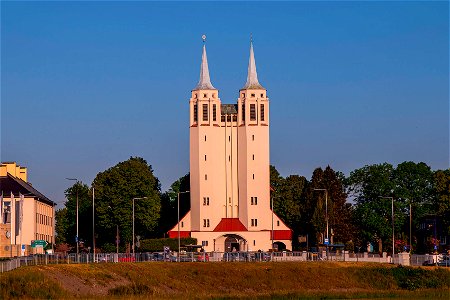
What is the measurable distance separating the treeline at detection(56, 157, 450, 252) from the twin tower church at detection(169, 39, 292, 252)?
595 centimetres

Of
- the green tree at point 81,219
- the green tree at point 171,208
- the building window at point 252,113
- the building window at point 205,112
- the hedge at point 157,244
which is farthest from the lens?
the green tree at point 171,208

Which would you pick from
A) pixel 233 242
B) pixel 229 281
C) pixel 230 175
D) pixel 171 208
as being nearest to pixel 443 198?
pixel 230 175

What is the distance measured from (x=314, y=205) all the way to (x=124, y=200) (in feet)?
90.6

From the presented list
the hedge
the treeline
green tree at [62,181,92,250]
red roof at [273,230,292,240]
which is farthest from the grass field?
green tree at [62,181,92,250]

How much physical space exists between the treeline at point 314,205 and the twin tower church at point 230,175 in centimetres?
595

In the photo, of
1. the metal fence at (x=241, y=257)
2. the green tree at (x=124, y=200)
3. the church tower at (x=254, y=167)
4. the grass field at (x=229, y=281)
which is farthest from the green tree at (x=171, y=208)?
the grass field at (x=229, y=281)

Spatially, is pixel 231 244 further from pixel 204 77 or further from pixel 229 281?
pixel 229 281

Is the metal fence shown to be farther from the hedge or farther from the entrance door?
the entrance door

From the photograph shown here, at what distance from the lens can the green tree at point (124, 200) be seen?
157 metres

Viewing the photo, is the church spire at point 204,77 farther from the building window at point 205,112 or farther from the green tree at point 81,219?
the green tree at point 81,219

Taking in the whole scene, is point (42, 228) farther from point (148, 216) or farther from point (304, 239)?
point (304, 239)

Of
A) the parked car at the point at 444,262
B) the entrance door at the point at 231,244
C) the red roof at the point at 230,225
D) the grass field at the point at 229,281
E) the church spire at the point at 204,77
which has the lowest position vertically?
the grass field at the point at 229,281

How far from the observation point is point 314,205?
546 ft

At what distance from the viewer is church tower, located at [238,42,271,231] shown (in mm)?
167500
